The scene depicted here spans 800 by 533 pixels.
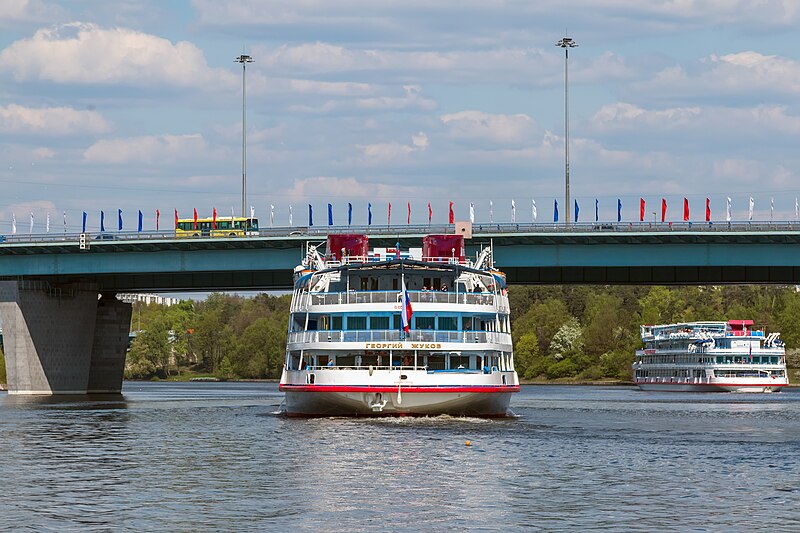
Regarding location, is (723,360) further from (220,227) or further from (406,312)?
(406,312)

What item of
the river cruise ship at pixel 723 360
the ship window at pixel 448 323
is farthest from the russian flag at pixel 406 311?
the river cruise ship at pixel 723 360

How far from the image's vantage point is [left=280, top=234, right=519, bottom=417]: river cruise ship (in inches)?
2913

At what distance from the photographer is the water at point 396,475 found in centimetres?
3938

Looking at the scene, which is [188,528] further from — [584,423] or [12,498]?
[584,423]

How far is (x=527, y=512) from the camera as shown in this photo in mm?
40875

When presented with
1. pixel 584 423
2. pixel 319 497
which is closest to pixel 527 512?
pixel 319 497

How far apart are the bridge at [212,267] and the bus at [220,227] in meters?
2.77

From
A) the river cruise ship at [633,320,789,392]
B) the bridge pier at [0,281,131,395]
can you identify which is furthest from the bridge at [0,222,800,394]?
the river cruise ship at [633,320,789,392]

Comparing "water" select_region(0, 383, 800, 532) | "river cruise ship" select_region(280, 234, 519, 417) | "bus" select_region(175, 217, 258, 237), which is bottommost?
"water" select_region(0, 383, 800, 532)

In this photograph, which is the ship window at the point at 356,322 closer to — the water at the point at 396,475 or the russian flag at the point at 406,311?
the russian flag at the point at 406,311

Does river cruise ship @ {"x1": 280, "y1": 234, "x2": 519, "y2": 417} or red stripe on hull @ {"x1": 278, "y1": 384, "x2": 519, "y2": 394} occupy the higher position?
river cruise ship @ {"x1": 280, "y1": 234, "x2": 519, "y2": 417}

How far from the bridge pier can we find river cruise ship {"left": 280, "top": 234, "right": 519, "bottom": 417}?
55.1 m

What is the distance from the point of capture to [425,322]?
250 ft

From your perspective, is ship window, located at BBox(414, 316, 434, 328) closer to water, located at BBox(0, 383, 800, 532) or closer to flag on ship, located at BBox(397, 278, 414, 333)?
flag on ship, located at BBox(397, 278, 414, 333)
